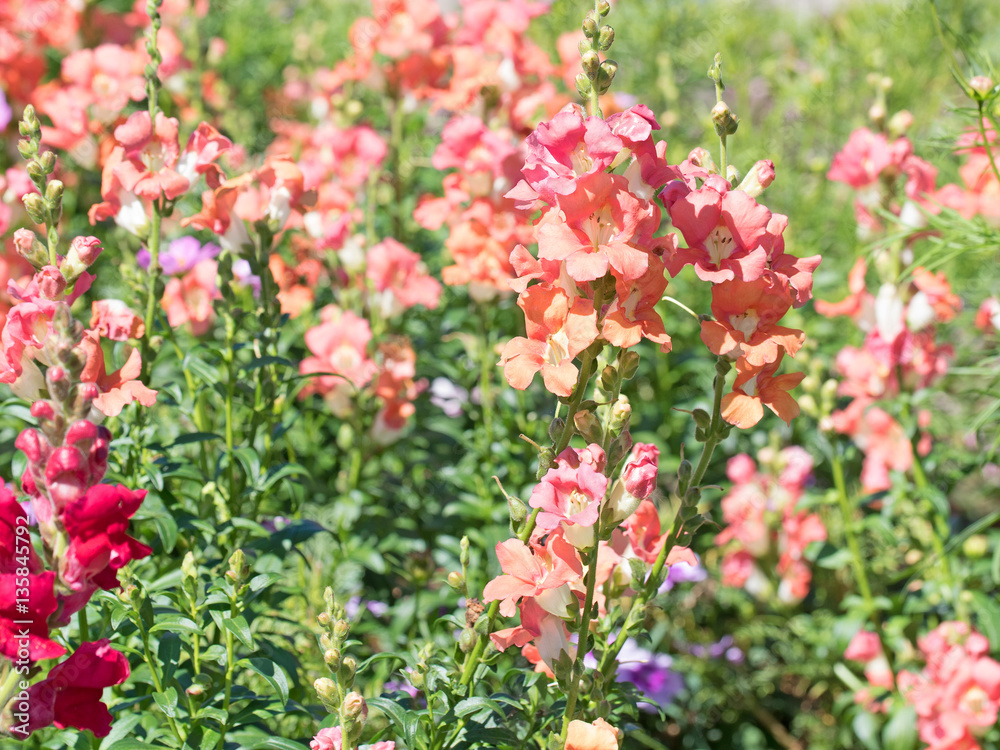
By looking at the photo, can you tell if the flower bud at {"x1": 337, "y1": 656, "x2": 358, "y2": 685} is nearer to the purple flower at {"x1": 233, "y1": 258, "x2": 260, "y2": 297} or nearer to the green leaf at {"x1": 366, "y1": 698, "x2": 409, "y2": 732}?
the green leaf at {"x1": 366, "y1": 698, "x2": 409, "y2": 732}

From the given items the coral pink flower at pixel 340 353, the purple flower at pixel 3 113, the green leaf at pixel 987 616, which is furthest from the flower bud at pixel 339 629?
the purple flower at pixel 3 113

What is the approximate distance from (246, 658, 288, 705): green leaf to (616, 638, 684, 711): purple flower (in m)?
1.24

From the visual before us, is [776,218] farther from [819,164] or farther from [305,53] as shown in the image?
[305,53]

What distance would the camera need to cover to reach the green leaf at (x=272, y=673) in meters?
1.45

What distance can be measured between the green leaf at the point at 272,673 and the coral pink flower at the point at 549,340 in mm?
618

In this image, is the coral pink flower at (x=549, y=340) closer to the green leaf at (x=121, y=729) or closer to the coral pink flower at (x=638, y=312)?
the coral pink flower at (x=638, y=312)

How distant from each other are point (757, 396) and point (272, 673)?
2.92 feet

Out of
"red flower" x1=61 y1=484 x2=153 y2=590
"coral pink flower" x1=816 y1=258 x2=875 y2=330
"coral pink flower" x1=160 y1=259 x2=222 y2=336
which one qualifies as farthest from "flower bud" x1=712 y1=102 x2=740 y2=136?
"coral pink flower" x1=160 y1=259 x2=222 y2=336

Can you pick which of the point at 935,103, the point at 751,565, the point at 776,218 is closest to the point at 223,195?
the point at 776,218

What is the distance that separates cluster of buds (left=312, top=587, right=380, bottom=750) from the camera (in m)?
1.23

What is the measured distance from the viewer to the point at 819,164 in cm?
336

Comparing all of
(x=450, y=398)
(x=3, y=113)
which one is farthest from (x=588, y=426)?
(x=3, y=113)

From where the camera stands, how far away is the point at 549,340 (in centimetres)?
133

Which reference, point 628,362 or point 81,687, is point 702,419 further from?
point 81,687
